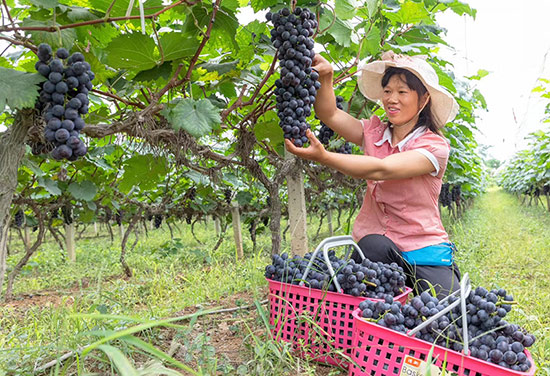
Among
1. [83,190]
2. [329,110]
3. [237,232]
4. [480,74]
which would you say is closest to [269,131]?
[329,110]

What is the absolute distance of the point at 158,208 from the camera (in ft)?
18.7

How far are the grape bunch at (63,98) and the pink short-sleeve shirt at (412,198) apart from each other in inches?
60.5

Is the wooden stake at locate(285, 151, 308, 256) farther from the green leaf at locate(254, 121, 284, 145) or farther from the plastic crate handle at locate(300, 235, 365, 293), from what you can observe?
the plastic crate handle at locate(300, 235, 365, 293)

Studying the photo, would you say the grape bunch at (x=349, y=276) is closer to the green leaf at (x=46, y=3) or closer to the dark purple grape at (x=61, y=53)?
the dark purple grape at (x=61, y=53)

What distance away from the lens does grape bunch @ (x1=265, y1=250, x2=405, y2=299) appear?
67.4 inches

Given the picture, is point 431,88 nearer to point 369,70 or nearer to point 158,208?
point 369,70

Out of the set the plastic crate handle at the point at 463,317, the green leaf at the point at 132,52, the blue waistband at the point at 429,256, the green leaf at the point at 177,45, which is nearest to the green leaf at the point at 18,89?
the green leaf at the point at 132,52

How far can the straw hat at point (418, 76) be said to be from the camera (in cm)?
208

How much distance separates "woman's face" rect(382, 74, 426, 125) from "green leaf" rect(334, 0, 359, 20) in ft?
1.39

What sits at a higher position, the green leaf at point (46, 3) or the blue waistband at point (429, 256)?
the green leaf at point (46, 3)

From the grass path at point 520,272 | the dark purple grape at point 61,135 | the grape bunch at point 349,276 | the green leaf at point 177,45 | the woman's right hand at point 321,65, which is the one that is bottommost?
the grass path at point 520,272

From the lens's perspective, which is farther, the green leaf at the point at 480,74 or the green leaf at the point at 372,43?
the green leaf at the point at 480,74

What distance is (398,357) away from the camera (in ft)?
4.61

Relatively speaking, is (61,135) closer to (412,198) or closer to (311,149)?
(311,149)
